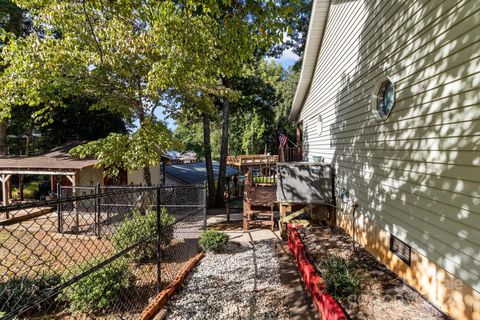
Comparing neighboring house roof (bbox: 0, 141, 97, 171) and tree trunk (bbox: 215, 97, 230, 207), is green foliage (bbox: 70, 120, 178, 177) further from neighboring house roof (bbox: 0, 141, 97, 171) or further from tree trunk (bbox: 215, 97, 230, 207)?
tree trunk (bbox: 215, 97, 230, 207)

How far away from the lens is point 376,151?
5.39 metres

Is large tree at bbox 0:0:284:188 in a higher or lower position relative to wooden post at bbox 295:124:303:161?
higher

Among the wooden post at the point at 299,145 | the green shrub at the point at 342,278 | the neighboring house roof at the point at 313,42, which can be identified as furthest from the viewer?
the wooden post at the point at 299,145

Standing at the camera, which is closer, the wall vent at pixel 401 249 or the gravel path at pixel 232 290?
the wall vent at pixel 401 249

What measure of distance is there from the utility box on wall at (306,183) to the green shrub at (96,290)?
17.7 ft

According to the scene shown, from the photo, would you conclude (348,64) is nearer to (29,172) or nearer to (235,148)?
(29,172)

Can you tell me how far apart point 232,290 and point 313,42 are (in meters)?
9.30

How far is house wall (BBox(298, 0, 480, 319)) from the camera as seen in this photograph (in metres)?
3.00

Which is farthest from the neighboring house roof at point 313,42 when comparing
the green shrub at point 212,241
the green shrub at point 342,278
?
the green shrub at point 342,278

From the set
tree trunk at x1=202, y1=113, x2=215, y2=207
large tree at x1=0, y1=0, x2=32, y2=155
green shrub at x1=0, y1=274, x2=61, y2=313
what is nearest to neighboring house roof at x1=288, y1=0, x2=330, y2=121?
tree trunk at x1=202, y1=113, x2=215, y2=207

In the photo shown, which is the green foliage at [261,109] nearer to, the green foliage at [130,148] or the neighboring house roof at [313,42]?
the neighboring house roof at [313,42]

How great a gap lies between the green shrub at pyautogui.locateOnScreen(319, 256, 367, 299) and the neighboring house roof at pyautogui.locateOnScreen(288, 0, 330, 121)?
8.06m

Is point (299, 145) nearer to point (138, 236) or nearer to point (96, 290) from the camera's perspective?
point (138, 236)

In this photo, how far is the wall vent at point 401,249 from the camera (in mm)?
4215
